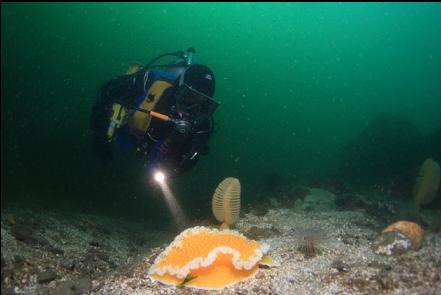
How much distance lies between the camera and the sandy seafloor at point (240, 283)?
279 cm

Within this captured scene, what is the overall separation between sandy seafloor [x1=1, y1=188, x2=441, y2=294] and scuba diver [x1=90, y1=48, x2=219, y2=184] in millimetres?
1595

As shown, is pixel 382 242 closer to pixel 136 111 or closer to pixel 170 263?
pixel 170 263

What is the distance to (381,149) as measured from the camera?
14789mm

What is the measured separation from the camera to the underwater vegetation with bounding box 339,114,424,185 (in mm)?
13429

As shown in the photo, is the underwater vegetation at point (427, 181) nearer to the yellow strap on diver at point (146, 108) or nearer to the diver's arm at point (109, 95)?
the yellow strap on diver at point (146, 108)

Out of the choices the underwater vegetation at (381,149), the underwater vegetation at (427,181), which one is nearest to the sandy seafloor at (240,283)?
the underwater vegetation at (427,181)

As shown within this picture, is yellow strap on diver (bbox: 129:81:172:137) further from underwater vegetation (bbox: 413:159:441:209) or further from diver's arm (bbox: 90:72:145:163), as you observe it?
underwater vegetation (bbox: 413:159:441:209)

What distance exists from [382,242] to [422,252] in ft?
1.34

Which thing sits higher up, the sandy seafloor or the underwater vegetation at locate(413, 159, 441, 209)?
the underwater vegetation at locate(413, 159, 441, 209)

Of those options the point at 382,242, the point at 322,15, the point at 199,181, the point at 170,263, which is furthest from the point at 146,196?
the point at 322,15

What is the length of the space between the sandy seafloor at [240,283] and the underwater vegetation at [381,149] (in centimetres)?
936

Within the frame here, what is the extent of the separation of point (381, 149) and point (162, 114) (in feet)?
42.6

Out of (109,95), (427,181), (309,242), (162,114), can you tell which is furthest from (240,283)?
(427,181)

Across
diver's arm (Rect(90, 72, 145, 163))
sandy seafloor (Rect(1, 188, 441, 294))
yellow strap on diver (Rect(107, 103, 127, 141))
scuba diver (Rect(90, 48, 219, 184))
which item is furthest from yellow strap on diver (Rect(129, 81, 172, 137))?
sandy seafloor (Rect(1, 188, 441, 294))
